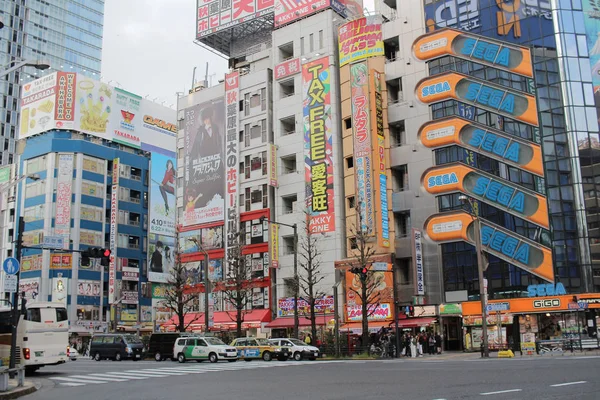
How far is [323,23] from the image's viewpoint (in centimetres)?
5753

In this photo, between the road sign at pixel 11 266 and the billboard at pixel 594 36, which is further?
the billboard at pixel 594 36

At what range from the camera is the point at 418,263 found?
4759 cm

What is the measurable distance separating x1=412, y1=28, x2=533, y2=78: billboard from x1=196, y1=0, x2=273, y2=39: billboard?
65.6 ft

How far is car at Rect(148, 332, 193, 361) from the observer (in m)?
43.3

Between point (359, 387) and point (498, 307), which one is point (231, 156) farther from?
point (359, 387)

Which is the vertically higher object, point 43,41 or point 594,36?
point 43,41

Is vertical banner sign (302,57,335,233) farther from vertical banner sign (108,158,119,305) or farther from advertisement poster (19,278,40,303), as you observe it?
advertisement poster (19,278,40,303)

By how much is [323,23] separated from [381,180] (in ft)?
55.5

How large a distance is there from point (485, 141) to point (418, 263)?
34.7 ft

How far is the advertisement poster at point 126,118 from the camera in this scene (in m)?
90.1

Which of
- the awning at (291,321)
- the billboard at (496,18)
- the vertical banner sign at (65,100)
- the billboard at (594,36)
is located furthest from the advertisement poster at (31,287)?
the billboard at (594,36)

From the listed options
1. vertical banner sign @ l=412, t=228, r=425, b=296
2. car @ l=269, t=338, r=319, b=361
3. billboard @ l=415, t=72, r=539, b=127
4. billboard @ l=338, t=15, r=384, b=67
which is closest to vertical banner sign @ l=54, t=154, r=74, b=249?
billboard @ l=338, t=15, r=384, b=67

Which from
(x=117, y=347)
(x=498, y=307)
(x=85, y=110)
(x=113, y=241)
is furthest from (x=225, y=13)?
(x=498, y=307)

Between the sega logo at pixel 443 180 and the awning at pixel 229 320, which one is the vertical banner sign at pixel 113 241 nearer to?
the awning at pixel 229 320
